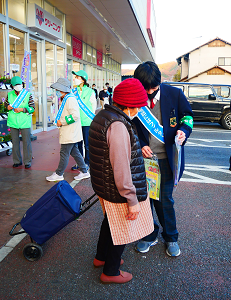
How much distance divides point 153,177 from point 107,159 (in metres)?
0.84

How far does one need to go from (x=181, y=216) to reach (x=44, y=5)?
1030 cm

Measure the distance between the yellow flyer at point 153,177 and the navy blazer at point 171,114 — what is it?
154 mm

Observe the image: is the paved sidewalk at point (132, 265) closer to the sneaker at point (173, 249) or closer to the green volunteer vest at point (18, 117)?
the sneaker at point (173, 249)

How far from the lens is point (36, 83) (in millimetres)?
11125

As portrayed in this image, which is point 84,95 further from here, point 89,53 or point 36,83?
point 89,53

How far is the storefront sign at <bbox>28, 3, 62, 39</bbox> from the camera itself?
32.3ft

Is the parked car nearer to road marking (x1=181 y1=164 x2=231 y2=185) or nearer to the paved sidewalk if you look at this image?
road marking (x1=181 y1=164 x2=231 y2=185)

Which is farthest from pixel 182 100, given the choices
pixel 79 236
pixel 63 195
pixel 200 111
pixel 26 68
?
pixel 200 111

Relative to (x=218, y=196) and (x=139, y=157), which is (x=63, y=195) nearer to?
(x=139, y=157)

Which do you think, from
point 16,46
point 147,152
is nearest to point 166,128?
point 147,152

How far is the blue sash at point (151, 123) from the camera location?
2789 mm

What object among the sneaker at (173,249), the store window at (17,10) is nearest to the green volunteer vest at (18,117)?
the store window at (17,10)

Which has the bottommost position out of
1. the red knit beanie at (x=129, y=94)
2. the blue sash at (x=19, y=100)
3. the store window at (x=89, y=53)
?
the red knit beanie at (x=129, y=94)

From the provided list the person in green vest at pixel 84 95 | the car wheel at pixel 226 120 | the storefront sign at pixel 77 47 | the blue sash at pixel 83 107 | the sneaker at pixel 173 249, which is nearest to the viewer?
the sneaker at pixel 173 249
